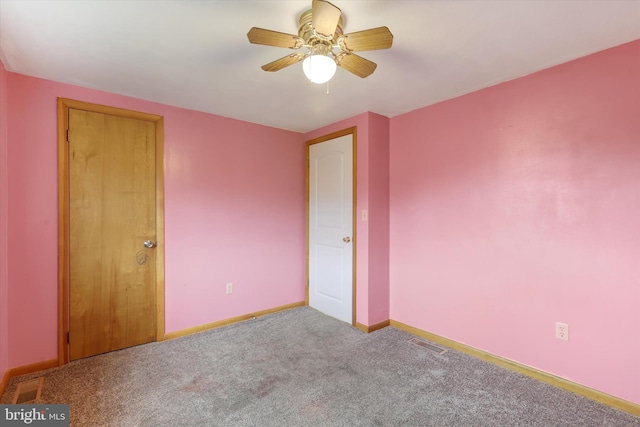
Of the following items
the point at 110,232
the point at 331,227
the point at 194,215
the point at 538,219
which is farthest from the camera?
the point at 331,227

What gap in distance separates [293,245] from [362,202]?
117 cm

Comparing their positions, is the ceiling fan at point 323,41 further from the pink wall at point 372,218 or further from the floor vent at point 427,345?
the floor vent at point 427,345

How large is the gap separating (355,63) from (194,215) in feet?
7.04

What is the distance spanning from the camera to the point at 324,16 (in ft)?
4.21

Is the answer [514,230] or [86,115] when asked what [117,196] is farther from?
[514,230]

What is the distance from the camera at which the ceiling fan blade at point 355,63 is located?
1608 millimetres

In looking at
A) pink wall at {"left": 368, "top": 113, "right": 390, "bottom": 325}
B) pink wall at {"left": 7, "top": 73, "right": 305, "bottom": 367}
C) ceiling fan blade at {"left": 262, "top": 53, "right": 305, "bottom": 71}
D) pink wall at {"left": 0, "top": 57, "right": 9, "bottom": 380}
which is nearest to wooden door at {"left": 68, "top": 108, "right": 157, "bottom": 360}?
pink wall at {"left": 7, "top": 73, "right": 305, "bottom": 367}

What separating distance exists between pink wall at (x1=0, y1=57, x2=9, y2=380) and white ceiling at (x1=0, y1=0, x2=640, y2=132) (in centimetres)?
24

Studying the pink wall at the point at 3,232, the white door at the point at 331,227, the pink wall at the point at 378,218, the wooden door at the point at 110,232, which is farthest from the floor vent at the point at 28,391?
the pink wall at the point at 378,218

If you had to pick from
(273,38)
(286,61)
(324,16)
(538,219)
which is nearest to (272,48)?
(286,61)

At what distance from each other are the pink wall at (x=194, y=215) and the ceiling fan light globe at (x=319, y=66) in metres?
1.89

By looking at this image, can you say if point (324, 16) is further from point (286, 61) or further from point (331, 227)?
point (331, 227)

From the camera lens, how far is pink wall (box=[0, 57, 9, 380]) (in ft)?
6.54

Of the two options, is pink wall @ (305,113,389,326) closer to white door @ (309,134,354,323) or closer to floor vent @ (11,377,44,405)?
white door @ (309,134,354,323)
